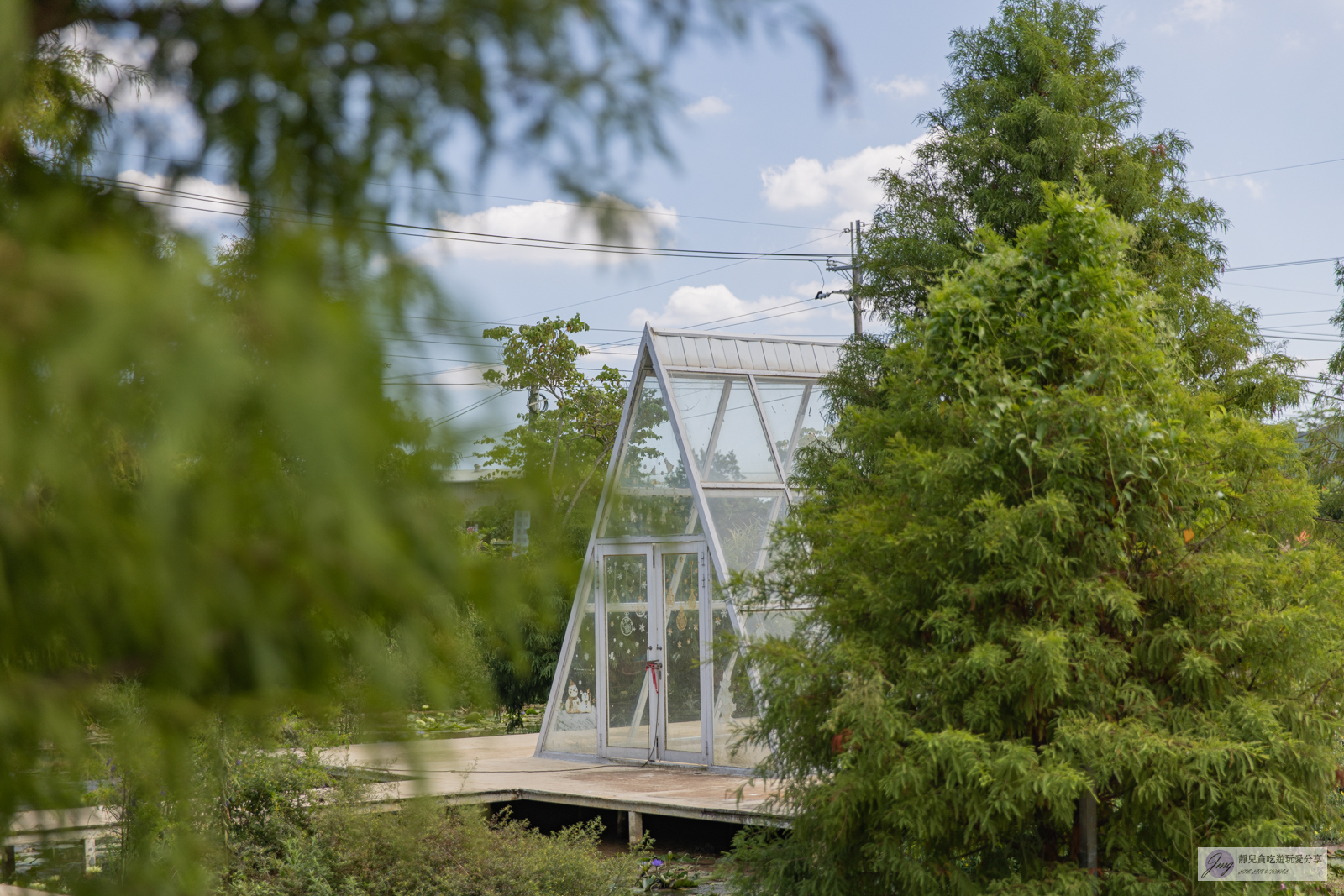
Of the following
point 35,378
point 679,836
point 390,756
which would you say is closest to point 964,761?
point 390,756

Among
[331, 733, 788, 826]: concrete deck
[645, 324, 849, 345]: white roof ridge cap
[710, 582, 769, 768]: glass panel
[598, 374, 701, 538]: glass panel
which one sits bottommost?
[331, 733, 788, 826]: concrete deck

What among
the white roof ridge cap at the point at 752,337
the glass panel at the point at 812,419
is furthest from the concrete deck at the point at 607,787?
the white roof ridge cap at the point at 752,337

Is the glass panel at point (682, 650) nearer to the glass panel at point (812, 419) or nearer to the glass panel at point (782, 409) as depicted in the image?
the glass panel at point (782, 409)

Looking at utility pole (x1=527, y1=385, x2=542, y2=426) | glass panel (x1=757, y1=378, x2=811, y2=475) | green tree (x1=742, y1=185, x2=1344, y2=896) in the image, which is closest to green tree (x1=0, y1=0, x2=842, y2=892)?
utility pole (x1=527, y1=385, x2=542, y2=426)

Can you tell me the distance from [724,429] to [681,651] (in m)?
2.50

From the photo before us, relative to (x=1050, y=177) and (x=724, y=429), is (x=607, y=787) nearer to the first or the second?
(x=724, y=429)

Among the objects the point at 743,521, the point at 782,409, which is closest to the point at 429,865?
the point at 743,521

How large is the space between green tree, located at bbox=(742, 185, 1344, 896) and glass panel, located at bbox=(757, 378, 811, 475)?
24.3 ft

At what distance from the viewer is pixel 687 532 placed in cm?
1161

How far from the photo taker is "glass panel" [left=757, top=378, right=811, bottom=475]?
40.8ft

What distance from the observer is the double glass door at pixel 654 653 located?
11.7 m

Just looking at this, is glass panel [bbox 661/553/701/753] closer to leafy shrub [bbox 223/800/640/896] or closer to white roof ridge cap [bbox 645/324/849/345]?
white roof ridge cap [bbox 645/324/849/345]

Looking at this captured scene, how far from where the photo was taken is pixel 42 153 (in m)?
1.25

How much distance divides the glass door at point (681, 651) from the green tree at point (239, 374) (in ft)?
34.2
